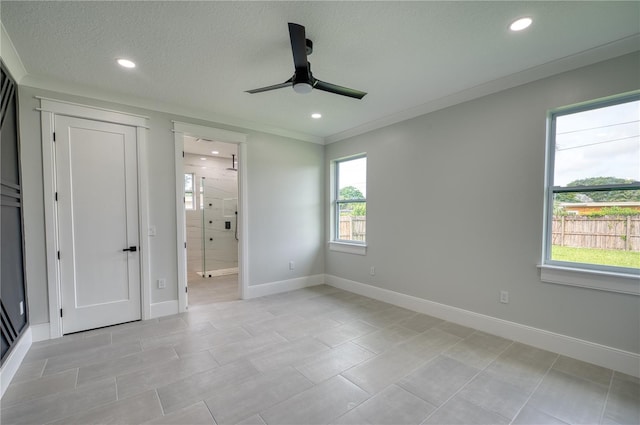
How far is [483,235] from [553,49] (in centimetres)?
177

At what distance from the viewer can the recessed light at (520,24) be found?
6.36ft

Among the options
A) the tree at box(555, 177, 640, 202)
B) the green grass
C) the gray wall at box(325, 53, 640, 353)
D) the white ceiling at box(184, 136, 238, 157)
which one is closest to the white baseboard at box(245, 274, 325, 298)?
the gray wall at box(325, 53, 640, 353)

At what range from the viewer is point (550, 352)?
2553mm

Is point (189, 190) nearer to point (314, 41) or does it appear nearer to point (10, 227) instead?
point (10, 227)

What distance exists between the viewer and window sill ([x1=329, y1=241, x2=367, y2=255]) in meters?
4.39

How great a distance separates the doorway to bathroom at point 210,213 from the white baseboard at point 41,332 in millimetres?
2836

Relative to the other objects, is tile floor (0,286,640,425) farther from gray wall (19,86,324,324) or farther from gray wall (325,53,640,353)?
gray wall (19,86,324,324)

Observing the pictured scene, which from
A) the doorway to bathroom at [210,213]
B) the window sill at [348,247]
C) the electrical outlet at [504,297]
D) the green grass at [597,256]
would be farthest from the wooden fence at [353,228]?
the doorway to bathroom at [210,213]

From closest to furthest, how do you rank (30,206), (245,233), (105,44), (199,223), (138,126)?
1. (105,44)
2. (30,206)
3. (138,126)
4. (245,233)
5. (199,223)

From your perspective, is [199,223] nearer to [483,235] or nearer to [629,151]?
[483,235]

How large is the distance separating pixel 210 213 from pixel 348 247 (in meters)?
3.32

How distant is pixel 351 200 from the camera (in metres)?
4.71

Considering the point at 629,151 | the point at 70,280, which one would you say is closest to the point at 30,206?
the point at 70,280

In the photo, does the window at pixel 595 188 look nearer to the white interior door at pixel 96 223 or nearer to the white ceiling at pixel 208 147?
the white interior door at pixel 96 223
